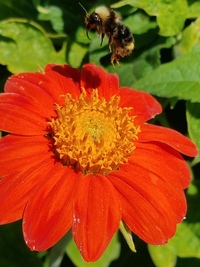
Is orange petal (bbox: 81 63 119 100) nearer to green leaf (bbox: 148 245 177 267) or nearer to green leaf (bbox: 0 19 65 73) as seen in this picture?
green leaf (bbox: 0 19 65 73)

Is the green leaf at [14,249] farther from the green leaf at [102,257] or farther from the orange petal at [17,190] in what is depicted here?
the orange petal at [17,190]

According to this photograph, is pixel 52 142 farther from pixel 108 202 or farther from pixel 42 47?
pixel 42 47

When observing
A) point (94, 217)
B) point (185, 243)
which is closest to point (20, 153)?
point (94, 217)

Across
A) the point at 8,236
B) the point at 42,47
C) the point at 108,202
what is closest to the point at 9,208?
the point at 108,202

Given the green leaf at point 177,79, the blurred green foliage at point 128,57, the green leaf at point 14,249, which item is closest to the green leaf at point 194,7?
the blurred green foliage at point 128,57

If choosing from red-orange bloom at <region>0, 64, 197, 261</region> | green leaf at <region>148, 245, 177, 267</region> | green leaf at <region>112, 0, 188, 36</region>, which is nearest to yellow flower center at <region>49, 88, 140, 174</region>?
red-orange bloom at <region>0, 64, 197, 261</region>

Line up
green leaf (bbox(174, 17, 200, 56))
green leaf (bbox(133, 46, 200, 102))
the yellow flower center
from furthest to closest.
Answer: green leaf (bbox(174, 17, 200, 56)) < green leaf (bbox(133, 46, 200, 102)) < the yellow flower center

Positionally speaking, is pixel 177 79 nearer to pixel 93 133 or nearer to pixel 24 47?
pixel 93 133
